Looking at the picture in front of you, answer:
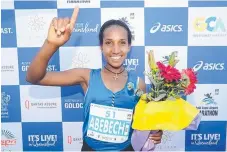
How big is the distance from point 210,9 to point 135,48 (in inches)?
21.9

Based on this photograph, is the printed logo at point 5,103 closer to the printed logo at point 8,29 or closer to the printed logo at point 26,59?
the printed logo at point 26,59

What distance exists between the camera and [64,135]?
7.16ft

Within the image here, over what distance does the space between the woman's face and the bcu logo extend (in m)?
0.62

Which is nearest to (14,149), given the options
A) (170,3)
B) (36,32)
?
(36,32)

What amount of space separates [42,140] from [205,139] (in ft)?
3.89

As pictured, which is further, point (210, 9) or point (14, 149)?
point (14, 149)

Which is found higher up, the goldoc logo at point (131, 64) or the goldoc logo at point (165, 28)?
the goldoc logo at point (165, 28)

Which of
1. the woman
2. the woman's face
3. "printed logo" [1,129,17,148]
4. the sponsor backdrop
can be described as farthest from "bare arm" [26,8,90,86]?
"printed logo" [1,129,17,148]

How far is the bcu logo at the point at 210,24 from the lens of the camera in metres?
1.99

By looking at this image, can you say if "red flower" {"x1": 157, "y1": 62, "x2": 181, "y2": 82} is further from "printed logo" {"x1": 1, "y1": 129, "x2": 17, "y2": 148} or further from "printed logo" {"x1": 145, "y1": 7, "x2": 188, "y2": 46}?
"printed logo" {"x1": 1, "y1": 129, "x2": 17, "y2": 148}

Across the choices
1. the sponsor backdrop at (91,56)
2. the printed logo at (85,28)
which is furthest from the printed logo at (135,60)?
the printed logo at (85,28)

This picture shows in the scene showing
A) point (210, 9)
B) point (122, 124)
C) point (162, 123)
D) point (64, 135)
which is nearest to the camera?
point (162, 123)

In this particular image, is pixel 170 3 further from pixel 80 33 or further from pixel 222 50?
pixel 80 33

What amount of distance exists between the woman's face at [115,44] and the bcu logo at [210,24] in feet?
2.04
